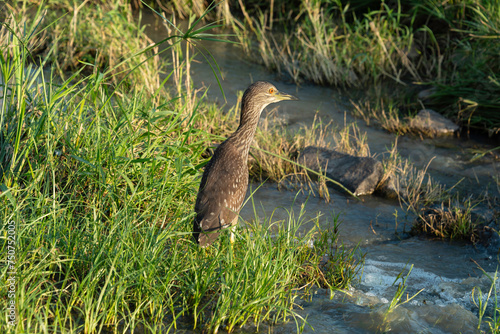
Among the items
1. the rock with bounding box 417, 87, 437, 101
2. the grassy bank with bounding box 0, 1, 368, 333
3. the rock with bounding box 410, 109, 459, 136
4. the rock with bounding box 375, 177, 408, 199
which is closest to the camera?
the grassy bank with bounding box 0, 1, 368, 333

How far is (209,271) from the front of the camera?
3775 mm

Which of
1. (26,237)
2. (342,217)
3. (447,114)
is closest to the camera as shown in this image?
(26,237)

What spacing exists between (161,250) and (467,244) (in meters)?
3.36

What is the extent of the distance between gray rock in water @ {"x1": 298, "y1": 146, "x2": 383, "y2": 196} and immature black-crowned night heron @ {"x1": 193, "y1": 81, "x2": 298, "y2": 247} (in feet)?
5.46

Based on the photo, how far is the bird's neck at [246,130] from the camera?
4895 mm

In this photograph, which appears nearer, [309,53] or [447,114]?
[447,114]

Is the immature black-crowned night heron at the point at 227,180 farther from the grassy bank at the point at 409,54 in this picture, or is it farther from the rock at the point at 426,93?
the rock at the point at 426,93

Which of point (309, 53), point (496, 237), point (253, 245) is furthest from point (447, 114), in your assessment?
point (253, 245)

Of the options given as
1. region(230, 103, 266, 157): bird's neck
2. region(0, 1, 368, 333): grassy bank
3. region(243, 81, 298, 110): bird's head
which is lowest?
region(0, 1, 368, 333): grassy bank

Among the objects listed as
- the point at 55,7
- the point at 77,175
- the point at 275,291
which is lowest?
the point at 275,291

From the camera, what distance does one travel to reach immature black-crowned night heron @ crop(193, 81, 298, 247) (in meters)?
4.30

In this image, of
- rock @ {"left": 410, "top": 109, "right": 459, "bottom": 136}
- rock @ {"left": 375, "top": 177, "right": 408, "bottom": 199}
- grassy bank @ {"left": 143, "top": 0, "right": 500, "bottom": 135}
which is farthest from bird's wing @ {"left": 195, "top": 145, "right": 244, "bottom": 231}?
grassy bank @ {"left": 143, "top": 0, "right": 500, "bottom": 135}

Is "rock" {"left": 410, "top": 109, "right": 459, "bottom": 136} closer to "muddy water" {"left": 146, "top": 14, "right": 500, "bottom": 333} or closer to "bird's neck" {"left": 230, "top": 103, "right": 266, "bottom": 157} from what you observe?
"muddy water" {"left": 146, "top": 14, "right": 500, "bottom": 333}

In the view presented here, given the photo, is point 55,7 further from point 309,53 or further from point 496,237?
point 496,237
